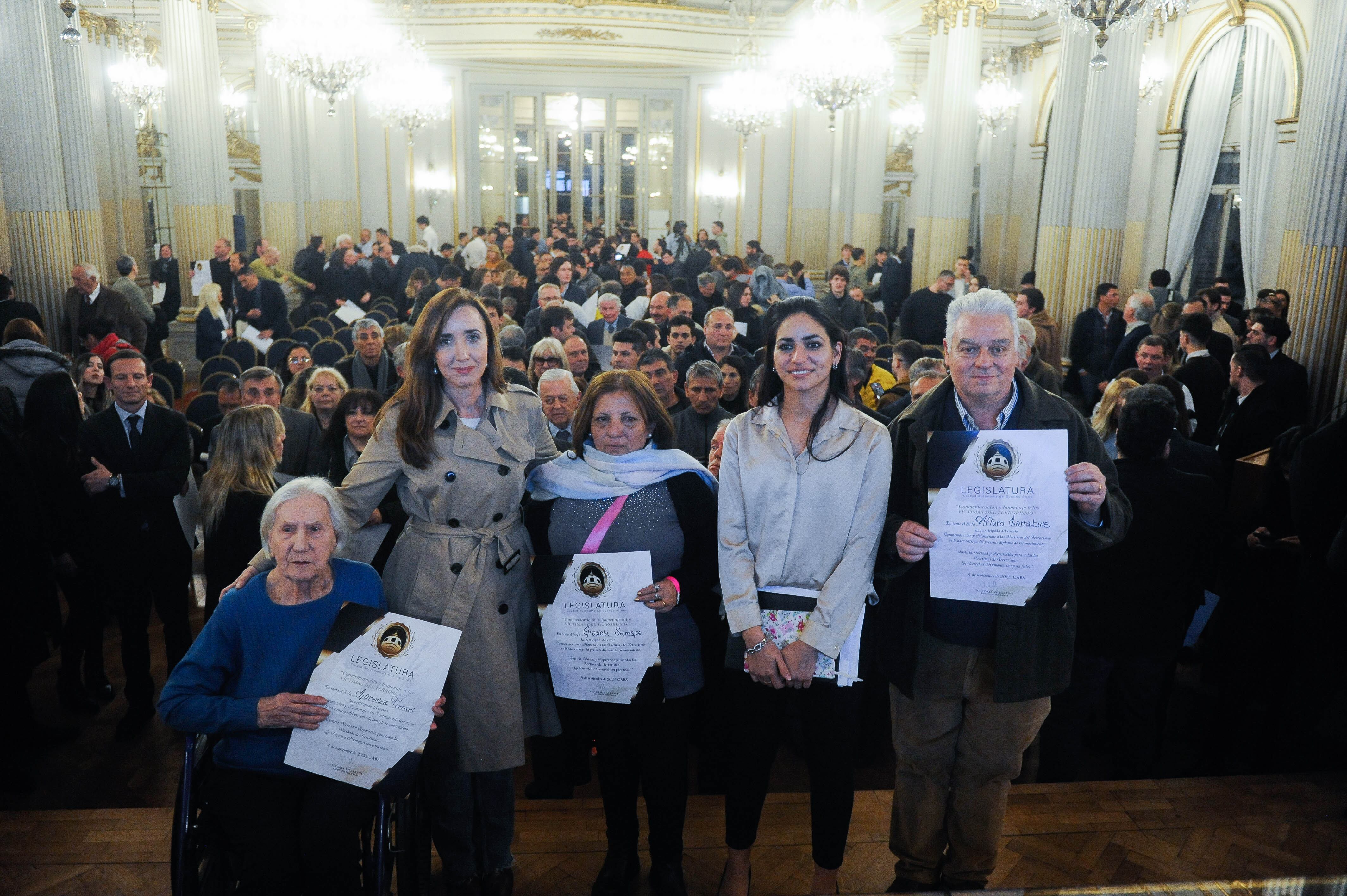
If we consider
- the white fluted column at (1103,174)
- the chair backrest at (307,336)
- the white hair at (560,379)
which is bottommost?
the chair backrest at (307,336)

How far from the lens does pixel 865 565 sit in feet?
7.91

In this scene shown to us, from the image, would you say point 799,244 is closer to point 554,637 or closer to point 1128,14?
point 1128,14

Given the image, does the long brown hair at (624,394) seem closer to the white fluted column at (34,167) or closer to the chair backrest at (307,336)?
the chair backrest at (307,336)

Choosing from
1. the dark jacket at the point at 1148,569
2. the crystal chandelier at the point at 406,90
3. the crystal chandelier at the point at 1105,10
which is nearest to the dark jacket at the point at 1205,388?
the crystal chandelier at the point at 1105,10

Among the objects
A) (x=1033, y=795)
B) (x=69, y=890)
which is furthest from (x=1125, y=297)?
(x=69, y=890)

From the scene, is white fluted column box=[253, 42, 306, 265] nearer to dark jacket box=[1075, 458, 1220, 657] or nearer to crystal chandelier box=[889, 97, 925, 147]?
crystal chandelier box=[889, 97, 925, 147]

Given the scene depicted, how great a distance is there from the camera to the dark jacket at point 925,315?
9641 millimetres

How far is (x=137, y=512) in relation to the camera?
4.07 m

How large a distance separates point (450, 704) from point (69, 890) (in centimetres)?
124

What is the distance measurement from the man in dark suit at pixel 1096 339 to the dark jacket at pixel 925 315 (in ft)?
4.93

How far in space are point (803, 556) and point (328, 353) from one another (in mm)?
5464

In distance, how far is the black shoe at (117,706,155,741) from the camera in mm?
4004

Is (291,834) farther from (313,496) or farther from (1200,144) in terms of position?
(1200,144)

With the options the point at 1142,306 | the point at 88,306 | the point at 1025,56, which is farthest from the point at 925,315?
the point at 1025,56
